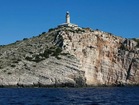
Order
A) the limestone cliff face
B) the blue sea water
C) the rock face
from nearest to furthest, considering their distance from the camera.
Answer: the blue sea water < the rock face < the limestone cliff face

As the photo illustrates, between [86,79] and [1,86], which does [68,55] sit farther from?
[1,86]

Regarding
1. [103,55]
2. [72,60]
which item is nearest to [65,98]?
[72,60]

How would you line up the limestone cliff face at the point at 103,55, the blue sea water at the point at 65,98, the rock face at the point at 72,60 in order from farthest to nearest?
the limestone cliff face at the point at 103,55 → the rock face at the point at 72,60 → the blue sea water at the point at 65,98

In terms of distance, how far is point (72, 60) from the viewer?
12256cm

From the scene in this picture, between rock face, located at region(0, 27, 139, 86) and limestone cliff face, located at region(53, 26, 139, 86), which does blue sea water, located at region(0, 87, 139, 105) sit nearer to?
rock face, located at region(0, 27, 139, 86)

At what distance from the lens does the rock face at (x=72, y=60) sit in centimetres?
11519

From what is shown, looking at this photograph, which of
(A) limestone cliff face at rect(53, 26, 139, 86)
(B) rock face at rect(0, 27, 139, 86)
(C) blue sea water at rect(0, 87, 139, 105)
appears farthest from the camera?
(A) limestone cliff face at rect(53, 26, 139, 86)

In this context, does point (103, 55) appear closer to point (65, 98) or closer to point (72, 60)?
point (72, 60)

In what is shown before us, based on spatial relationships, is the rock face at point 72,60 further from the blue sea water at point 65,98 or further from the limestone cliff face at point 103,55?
the blue sea water at point 65,98

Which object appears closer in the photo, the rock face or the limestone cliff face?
the rock face

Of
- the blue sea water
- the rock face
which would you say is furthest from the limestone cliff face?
the blue sea water

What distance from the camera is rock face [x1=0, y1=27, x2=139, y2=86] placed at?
115188 mm

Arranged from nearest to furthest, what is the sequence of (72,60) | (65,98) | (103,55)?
(65,98), (72,60), (103,55)

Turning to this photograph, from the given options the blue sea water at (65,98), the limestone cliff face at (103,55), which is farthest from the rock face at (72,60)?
the blue sea water at (65,98)
